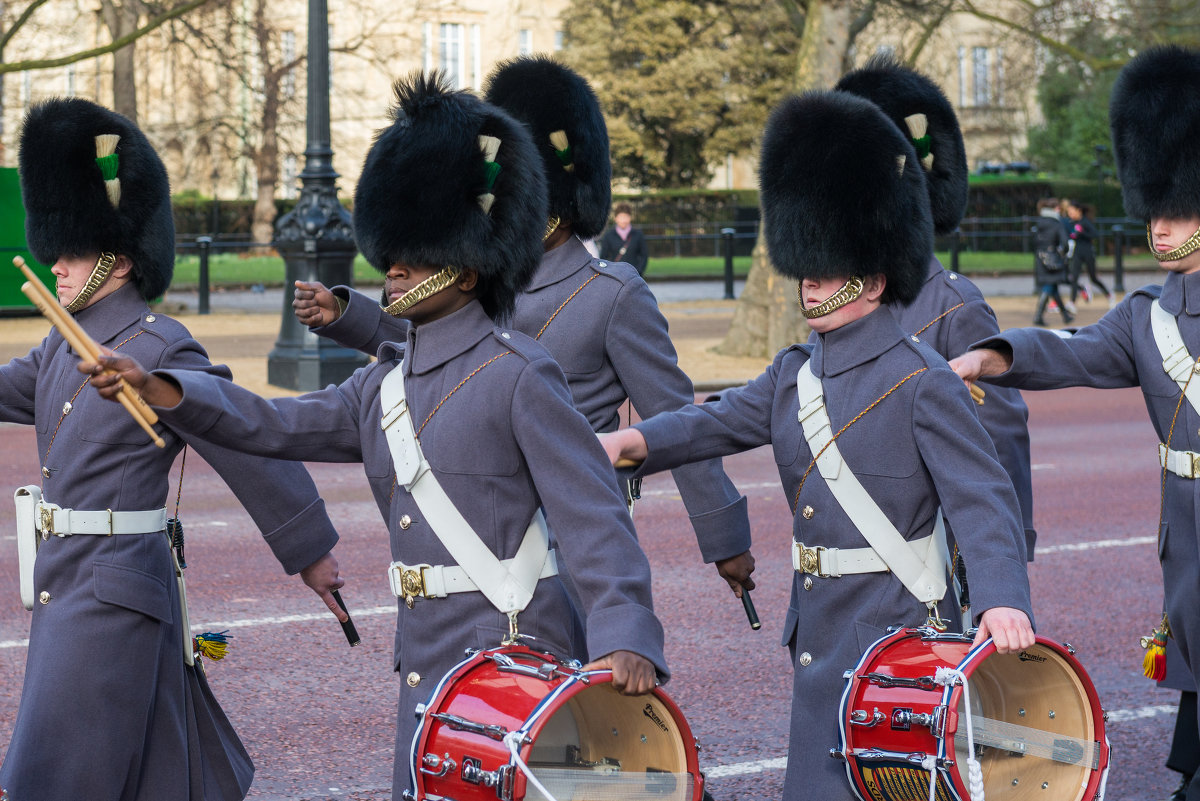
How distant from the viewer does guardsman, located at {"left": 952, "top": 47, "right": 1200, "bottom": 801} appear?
14.5 feet

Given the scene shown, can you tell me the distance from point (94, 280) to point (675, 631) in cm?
334

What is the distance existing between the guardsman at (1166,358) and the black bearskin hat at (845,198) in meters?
0.38

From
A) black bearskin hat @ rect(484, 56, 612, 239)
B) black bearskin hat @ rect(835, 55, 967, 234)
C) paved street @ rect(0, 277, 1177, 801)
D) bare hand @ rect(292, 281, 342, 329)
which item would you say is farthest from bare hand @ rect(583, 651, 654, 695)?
black bearskin hat @ rect(835, 55, 967, 234)

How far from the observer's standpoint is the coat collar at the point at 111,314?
4.22 m

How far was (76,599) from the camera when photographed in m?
3.98

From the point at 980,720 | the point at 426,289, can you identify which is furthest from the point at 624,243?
the point at 980,720

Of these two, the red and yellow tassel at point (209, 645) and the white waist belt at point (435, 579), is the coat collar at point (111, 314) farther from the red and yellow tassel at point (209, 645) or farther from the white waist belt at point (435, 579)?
the white waist belt at point (435, 579)

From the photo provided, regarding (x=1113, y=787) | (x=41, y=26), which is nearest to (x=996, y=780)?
(x=1113, y=787)

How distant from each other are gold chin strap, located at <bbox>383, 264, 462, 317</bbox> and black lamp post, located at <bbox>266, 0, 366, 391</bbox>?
35.1 feet

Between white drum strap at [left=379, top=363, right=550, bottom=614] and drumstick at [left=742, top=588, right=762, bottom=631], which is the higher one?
white drum strap at [left=379, top=363, right=550, bottom=614]

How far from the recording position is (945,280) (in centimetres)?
574

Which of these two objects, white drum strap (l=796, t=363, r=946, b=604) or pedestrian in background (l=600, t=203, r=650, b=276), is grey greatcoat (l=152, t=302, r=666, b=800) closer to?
white drum strap (l=796, t=363, r=946, b=604)

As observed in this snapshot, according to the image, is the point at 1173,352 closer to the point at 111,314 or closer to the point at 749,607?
the point at 749,607

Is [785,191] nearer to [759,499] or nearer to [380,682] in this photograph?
[380,682]
